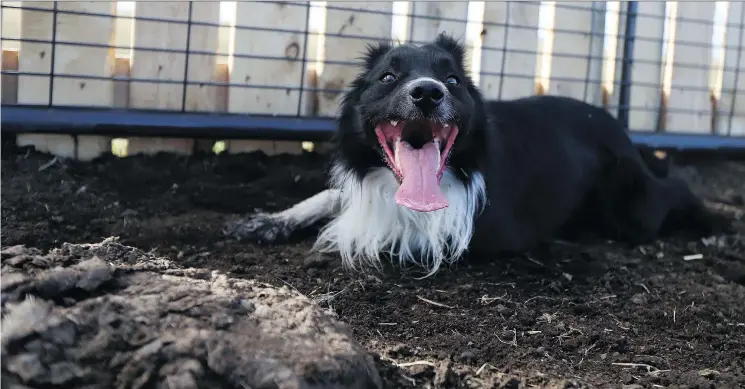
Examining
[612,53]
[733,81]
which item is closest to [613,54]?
[612,53]

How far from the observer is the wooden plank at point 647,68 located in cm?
620

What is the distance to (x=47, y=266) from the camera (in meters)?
2.21

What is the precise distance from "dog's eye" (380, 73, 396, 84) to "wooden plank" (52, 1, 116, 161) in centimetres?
190

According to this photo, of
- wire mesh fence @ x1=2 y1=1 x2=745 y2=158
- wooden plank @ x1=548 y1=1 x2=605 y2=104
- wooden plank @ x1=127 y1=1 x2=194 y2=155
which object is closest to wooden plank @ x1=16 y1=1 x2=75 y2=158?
wire mesh fence @ x1=2 y1=1 x2=745 y2=158

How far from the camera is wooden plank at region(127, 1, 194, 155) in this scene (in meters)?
4.81

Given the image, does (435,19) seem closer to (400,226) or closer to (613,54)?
(613,54)

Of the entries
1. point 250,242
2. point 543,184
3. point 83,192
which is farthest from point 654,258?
point 83,192

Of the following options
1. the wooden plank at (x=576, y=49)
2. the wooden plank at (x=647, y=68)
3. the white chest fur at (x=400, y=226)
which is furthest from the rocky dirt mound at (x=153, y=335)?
the wooden plank at (x=647, y=68)

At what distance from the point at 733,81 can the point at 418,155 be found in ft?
14.4

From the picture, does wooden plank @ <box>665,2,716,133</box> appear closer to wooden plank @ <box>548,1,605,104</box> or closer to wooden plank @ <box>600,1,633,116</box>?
wooden plank @ <box>600,1,633,116</box>

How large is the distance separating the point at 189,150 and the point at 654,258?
306 centimetres

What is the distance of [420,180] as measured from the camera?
139 inches

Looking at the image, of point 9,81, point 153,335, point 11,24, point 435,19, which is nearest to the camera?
point 153,335

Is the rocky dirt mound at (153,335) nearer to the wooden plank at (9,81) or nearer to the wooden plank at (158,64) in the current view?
the wooden plank at (9,81)
